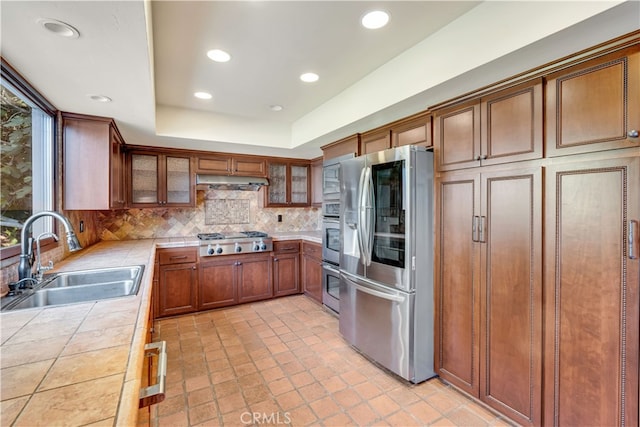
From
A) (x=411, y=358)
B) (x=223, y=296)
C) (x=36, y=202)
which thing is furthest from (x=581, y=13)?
(x=223, y=296)

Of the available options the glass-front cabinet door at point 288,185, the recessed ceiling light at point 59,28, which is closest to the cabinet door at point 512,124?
the recessed ceiling light at point 59,28

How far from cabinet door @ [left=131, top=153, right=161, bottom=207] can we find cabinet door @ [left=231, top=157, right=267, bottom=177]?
999 mm

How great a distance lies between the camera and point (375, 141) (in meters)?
2.85

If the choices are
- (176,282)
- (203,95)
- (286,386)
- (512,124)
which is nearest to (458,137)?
(512,124)

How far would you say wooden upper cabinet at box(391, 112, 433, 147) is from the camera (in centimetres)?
230

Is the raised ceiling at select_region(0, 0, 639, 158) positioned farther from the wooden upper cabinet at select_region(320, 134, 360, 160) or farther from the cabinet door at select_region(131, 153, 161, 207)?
the cabinet door at select_region(131, 153, 161, 207)

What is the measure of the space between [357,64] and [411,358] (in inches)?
92.0

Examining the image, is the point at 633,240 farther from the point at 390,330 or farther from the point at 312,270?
the point at 312,270

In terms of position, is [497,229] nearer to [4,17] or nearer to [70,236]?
[70,236]

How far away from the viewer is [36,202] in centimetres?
223

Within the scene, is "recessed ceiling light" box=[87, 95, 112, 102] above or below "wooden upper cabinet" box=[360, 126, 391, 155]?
above

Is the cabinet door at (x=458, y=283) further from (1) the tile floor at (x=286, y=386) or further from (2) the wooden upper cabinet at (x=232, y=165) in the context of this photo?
(2) the wooden upper cabinet at (x=232, y=165)

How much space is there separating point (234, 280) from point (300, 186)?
1.85m

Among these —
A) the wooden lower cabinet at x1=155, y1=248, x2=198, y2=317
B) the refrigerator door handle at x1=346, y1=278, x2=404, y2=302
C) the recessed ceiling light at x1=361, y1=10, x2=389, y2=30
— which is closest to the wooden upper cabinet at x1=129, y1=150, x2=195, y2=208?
the wooden lower cabinet at x1=155, y1=248, x2=198, y2=317
